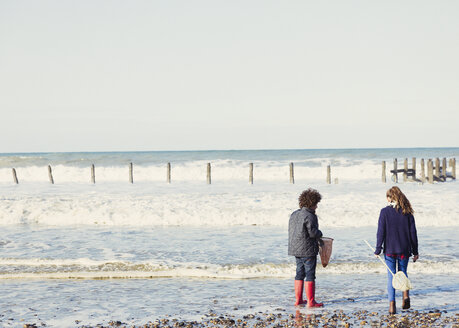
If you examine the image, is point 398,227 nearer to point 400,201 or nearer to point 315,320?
point 400,201

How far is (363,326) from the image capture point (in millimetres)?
6082

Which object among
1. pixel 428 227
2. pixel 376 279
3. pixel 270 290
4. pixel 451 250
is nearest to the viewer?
pixel 270 290

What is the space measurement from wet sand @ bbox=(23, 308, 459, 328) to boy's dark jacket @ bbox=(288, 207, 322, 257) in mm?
807

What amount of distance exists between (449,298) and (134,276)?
512 cm

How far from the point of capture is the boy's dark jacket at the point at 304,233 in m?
6.72

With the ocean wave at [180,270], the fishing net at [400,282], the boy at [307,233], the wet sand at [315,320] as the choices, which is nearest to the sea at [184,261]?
the ocean wave at [180,270]

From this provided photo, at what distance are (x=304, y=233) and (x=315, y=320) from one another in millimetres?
1091

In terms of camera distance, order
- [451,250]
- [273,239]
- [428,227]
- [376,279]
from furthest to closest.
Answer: [428,227]
[273,239]
[451,250]
[376,279]

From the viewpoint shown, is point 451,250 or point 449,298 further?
point 451,250

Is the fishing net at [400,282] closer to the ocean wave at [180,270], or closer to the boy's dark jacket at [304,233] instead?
the boy's dark jacket at [304,233]

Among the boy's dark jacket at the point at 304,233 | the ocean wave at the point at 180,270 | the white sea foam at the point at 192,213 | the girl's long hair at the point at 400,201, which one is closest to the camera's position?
the girl's long hair at the point at 400,201

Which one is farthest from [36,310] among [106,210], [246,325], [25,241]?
[106,210]

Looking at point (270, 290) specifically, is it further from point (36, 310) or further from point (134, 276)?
point (36, 310)

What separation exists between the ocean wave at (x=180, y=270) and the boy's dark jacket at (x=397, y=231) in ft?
9.62
